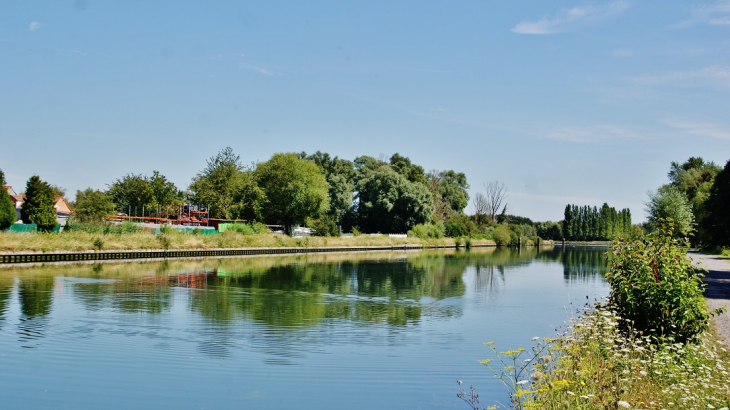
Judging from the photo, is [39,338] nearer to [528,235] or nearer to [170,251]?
[170,251]

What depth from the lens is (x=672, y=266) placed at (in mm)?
10141

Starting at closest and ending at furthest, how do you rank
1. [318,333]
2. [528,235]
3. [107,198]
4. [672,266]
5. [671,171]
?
[672,266] → [318,333] → [107,198] → [671,171] → [528,235]

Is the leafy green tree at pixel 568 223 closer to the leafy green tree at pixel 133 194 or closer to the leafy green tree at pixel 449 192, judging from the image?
the leafy green tree at pixel 449 192

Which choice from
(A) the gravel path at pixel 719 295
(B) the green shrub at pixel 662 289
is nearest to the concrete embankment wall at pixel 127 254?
(B) the green shrub at pixel 662 289

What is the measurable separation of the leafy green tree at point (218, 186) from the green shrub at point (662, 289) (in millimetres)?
58527

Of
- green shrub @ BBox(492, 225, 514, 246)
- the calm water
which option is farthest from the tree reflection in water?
green shrub @ BBox(492, 225, 514, 246)

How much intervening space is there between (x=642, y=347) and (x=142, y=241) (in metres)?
34.6

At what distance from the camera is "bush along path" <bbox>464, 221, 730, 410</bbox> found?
6.98 metres

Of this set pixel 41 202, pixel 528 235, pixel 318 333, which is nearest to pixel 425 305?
pixel 318 333

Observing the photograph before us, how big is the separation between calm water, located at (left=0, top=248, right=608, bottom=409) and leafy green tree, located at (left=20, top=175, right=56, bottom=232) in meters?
15.1

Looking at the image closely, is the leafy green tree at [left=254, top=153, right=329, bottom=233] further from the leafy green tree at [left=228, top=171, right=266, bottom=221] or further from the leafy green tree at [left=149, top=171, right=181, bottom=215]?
the leafy green tree at [left=149, top=171, right=181, bottom=215]

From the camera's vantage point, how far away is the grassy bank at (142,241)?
102ft

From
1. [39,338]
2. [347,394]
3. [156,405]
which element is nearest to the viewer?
[156,405]

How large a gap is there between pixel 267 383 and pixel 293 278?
709 inches
